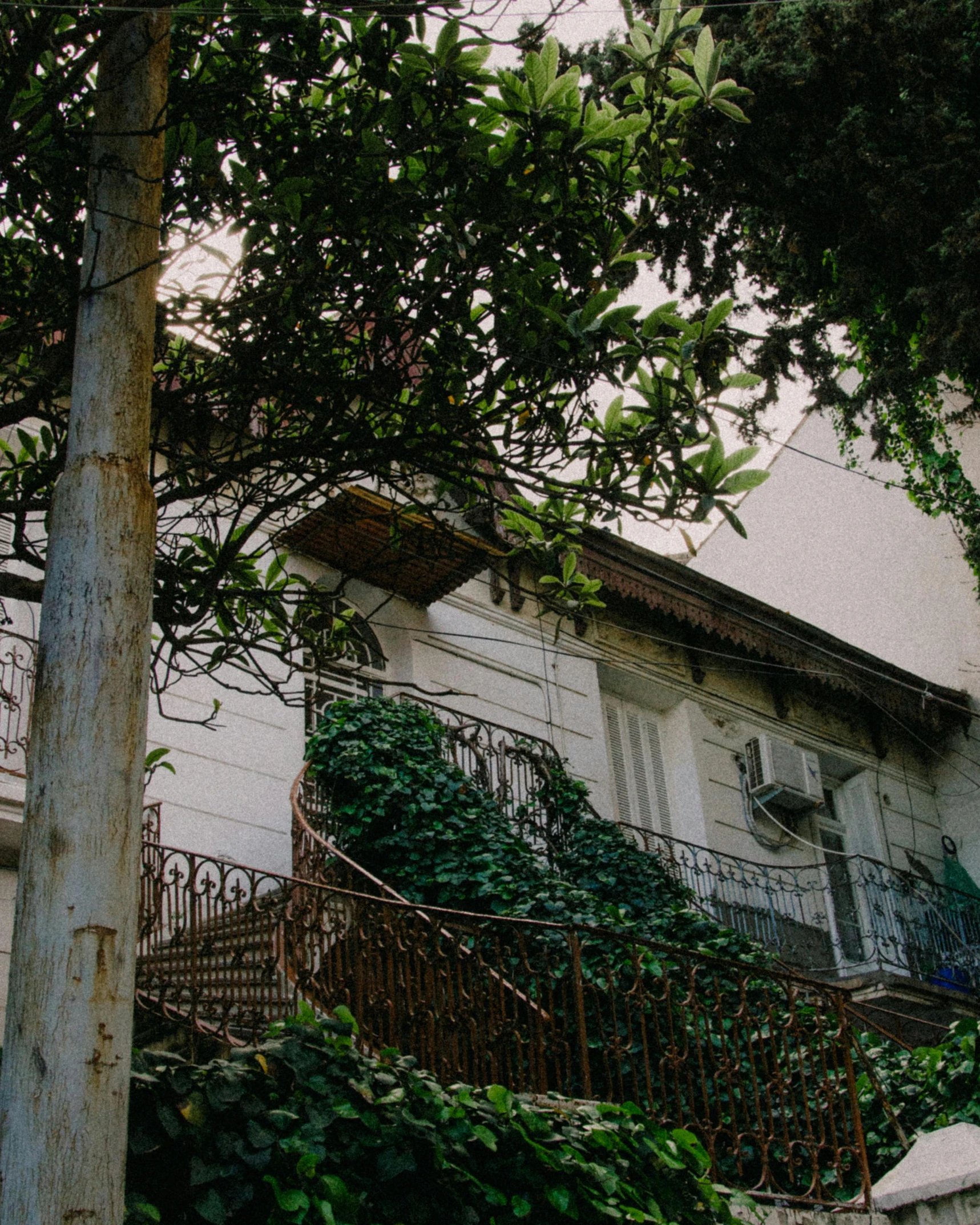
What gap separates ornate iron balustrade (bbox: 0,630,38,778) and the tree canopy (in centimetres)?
406

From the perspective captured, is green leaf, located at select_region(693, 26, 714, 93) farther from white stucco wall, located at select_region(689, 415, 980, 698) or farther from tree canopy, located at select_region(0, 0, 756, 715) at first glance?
white stucco wall, located at select_region(689, 415, 980, 698)

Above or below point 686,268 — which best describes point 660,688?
below

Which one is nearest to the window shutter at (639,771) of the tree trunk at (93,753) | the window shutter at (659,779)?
the window shutter at (659,779)

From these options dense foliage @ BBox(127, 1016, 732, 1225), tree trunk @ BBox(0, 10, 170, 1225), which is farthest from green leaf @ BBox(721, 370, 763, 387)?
dense foliage @ BBox(127, 1016, 732, 1225)

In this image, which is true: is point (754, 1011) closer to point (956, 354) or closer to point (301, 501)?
point (301, 501)

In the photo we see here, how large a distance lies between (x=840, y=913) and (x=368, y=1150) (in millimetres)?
10950

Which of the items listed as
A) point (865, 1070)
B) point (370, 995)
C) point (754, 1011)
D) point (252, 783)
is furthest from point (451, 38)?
point (252, 783)

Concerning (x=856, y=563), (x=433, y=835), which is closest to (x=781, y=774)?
(x=856, y=563)

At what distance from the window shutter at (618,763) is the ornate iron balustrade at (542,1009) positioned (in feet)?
16.2

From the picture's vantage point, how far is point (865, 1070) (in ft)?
24.1

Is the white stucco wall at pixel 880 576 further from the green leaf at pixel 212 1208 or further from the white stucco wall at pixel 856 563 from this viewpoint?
the green leaf at pixel 212 1208

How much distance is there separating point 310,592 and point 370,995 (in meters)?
2.76

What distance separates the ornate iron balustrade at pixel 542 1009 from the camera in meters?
6.46

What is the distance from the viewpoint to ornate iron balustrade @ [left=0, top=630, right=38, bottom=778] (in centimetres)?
896
